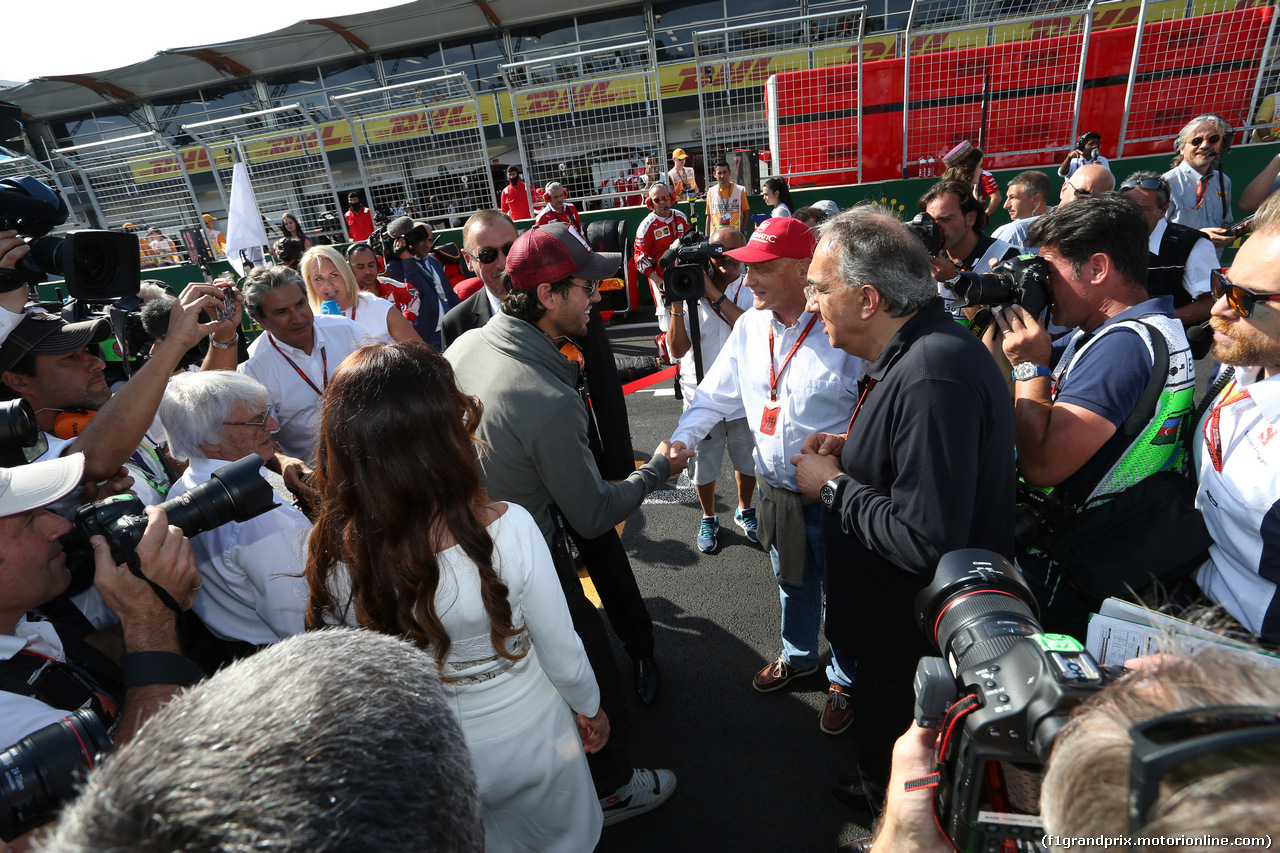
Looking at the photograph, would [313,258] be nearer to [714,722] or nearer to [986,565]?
[714,722]

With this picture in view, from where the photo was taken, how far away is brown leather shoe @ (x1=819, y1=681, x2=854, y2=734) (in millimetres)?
2582

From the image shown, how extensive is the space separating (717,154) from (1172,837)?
10082 mm

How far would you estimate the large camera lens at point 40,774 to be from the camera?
945mm

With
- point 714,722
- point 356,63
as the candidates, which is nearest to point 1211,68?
point 714,722

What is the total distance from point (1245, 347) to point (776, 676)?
2058mm

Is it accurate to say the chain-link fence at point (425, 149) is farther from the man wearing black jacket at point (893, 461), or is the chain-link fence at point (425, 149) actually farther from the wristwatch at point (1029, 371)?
the wristwatch at point (1029, 371)

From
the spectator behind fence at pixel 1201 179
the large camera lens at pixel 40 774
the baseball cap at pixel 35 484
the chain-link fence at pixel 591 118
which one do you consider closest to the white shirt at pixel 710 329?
the baseball cap at pixel 35 484

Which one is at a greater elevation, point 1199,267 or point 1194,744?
point 1194,744

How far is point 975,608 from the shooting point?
0.99 m

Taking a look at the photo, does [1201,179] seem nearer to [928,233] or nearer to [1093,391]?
[928,233]

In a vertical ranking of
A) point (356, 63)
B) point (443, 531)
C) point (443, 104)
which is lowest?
point (443, 531)

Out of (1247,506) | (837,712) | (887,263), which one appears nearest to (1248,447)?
(1247,506)

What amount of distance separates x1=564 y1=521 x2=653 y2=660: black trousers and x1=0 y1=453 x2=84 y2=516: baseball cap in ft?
5.20

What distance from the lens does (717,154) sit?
9484 millimetres
